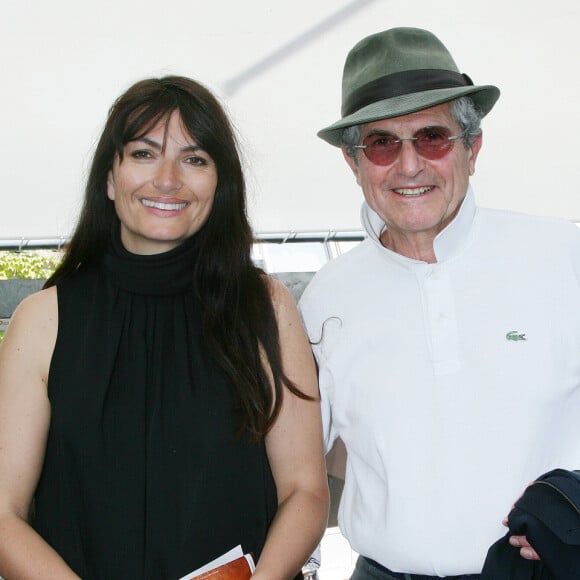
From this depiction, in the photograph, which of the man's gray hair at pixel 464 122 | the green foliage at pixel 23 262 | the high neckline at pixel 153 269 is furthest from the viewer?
the green foliage at pixel 23 262

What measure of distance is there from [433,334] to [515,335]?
168 millimetres

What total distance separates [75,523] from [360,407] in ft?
2.11

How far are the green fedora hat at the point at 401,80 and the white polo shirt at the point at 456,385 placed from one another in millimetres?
254

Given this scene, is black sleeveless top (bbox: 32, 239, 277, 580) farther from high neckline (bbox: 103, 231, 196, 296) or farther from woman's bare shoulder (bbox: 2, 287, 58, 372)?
high neckline (bbox: 103, 231, 196, 296)

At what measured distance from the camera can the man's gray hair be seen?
191 centimetres

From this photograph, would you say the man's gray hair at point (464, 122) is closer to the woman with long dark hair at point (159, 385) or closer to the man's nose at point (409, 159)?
the man's nose at point (409, 159)

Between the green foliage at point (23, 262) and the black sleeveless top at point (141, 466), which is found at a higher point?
the black sleeveless top at point (141, 466)

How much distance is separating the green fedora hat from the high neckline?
485 millimetres

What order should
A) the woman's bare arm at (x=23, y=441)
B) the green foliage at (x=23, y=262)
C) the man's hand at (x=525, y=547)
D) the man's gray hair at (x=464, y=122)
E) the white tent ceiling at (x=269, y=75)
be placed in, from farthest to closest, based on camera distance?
the green foliage at (x=23, y=262) < the white tent ceiling at (x=269, y=75) < the man's gray hair at (x=464, y=122) < the woman's bare arm at (x=23, y=441) < the man's hand at (x=525, y=547)

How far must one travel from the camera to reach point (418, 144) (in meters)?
1.87

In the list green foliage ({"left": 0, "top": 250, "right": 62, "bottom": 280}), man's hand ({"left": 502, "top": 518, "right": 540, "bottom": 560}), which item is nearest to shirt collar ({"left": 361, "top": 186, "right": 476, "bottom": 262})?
man's hand ({"left": 502, "top": 518, "right": 540, "bottom": 560})

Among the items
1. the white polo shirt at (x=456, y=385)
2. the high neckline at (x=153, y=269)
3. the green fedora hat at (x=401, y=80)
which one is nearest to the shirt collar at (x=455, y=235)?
the white polo shirt at (x=456, y=385)

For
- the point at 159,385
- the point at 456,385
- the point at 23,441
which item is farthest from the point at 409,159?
the point at 23,441

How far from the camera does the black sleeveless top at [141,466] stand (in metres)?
1.64
